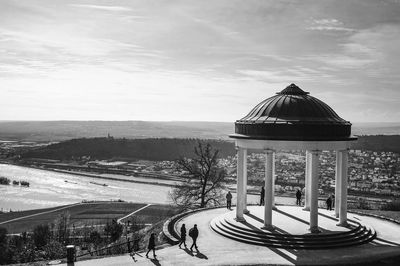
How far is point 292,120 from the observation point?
23312mm

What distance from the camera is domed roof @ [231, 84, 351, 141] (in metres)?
23.0

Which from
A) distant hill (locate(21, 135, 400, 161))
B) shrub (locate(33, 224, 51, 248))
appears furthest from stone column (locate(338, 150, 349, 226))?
distant hill (locate(21, 135, 400, 161))

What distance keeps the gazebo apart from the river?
5343 cm

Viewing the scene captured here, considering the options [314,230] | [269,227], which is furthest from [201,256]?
[314,230]

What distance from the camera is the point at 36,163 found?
183750 mm

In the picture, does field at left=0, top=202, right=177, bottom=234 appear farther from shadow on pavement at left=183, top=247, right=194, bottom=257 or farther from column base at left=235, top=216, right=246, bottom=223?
shadow on pavement at left=183, top=247, right=194, bottom=257

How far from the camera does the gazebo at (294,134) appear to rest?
75.7 feet

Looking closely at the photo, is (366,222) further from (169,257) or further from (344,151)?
(169,257)

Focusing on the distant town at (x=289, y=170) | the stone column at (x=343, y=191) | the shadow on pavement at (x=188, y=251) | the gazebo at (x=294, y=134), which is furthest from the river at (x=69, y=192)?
the shadow on pavement at (x=188, y=251)

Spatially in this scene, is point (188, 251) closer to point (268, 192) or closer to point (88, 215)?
point (268, 192)

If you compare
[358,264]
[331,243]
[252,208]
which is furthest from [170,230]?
[358,264]

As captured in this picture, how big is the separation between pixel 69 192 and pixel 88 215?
53760mm

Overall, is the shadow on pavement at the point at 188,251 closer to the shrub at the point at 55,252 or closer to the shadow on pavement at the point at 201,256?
the shadow on pavement at the point at 201,256

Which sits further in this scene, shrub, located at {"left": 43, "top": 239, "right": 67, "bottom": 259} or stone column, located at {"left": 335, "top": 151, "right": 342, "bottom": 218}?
shrub, located at {"left": 43, "top": 239, "right": 67, "bottom": 259}
